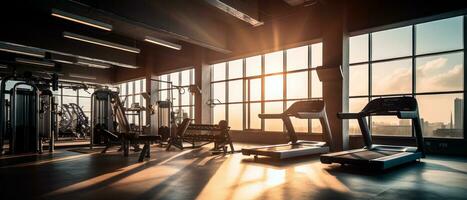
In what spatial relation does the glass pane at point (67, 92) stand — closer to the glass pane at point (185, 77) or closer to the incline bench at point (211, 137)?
the glass pane at point (185, 77)

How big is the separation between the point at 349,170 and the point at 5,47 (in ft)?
37.3

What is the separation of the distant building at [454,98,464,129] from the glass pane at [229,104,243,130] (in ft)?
22.2

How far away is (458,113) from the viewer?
7.05 metres

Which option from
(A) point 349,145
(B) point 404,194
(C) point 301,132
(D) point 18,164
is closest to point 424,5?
(A) point 349,145

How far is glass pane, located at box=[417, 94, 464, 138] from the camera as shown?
703 cm

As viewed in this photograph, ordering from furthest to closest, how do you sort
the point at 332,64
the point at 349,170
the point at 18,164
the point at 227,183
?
the point at 332,64, the point at 18,164, the point at 349,170, the point at 227,183

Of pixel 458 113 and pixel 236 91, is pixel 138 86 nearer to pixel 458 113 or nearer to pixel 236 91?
pixel 236 91

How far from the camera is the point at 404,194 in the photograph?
3.30 meters

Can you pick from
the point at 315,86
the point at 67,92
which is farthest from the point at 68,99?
the point at 315,86

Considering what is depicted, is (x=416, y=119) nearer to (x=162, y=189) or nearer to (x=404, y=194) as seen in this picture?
(x=404, y=194)

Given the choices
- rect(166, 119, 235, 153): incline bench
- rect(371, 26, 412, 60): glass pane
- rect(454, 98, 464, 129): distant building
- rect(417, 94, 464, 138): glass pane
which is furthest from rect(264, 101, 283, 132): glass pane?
rect(454, 98, 464, 129): distant building

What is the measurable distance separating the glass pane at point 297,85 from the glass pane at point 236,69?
219cm

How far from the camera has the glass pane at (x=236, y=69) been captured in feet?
39.2

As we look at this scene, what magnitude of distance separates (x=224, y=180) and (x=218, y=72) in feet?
29.1
